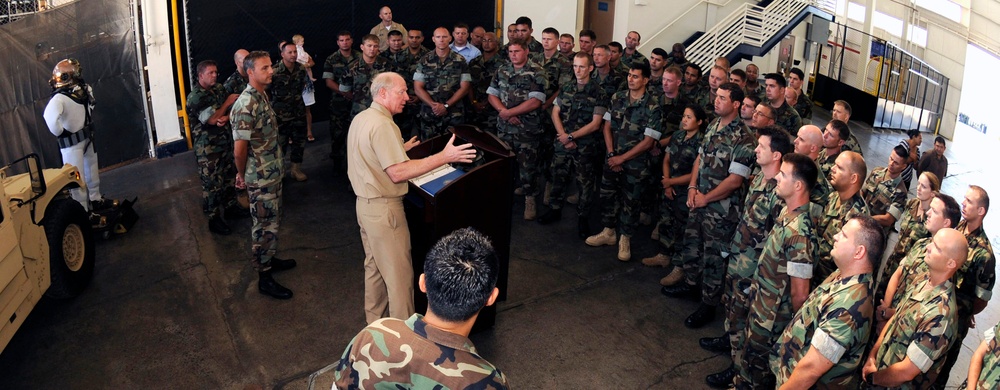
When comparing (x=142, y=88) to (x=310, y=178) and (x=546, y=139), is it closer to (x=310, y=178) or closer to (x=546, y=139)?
(x=310, y=178)

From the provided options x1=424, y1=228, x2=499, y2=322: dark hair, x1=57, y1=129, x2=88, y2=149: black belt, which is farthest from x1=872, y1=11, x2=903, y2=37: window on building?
x1=424, y1=228, x2=499, y2=322: dark hair

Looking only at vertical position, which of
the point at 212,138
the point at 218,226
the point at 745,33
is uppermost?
the point at 745,33

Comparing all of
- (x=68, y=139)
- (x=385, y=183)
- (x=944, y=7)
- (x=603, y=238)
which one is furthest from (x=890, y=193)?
(x=944, y=7)

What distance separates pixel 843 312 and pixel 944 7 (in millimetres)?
18502

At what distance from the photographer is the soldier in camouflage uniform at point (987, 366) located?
291 cm

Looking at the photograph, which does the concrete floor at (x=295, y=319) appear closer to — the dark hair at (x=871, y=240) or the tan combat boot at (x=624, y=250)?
the tan combat boot at (x=624, y=250)

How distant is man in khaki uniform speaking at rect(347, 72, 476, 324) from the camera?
13.0 feet

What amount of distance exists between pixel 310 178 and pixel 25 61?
9.44 ft

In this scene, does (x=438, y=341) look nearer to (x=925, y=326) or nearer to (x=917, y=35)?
(x=925, y=326)

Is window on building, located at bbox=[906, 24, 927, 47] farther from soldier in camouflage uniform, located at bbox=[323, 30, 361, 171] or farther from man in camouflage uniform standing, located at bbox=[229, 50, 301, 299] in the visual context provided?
man in camouflage uniform standing, located at bbox=[229, 50, 301, 299]

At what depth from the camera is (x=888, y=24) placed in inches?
775

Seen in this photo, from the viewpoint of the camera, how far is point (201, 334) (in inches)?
192

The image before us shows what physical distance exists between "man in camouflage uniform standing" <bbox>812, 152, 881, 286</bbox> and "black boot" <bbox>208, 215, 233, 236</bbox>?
485 cm

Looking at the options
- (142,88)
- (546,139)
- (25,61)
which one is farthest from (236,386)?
(142,88)
